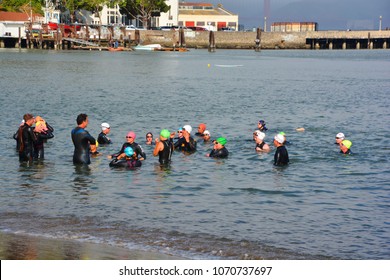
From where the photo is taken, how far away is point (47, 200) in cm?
1817

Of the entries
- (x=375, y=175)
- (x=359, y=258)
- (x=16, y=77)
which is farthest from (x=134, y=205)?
(x=16, y=77)

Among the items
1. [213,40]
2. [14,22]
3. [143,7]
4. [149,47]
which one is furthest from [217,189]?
[143,7]

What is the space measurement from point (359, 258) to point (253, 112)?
28.1m

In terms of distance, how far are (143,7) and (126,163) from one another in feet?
437

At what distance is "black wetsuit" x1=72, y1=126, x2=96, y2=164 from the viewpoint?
2072 centimetres

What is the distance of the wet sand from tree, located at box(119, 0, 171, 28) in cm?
13811

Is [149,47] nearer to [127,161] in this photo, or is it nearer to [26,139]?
[127,161]

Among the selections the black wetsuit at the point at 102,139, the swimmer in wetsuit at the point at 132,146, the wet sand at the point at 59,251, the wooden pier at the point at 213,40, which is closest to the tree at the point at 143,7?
the wooden pier at the point at 213,40

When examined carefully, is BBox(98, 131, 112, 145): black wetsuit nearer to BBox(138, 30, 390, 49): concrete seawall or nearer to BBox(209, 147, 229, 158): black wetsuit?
BBox(209, 147, 229, 158): black wetsuit

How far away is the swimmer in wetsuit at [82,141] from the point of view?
66.3 ft

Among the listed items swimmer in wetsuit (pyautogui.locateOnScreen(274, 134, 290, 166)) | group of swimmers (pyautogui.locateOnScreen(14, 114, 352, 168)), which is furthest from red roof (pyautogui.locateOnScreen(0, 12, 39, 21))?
swimmer in wetsuit (pyautogui.locateOnScreen(274, 134, 290, 166))

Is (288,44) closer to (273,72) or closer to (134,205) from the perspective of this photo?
(273,72)

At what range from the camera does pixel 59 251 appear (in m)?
13.1

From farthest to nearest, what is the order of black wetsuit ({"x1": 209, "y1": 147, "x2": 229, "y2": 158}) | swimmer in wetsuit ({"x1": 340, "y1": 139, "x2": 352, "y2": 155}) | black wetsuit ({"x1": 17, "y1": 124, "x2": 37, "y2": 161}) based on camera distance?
swimmer in wetsuit ({"x1": 340, "y1": 139, "x2": 352, "y2": 155})
black wetsuit ({"x1": 209, "y1": 147, "x2": 229, "y2": 158})
black wetsuit ({"x1": 17, "y1": 124, "x2": 37, "y2": 161})
